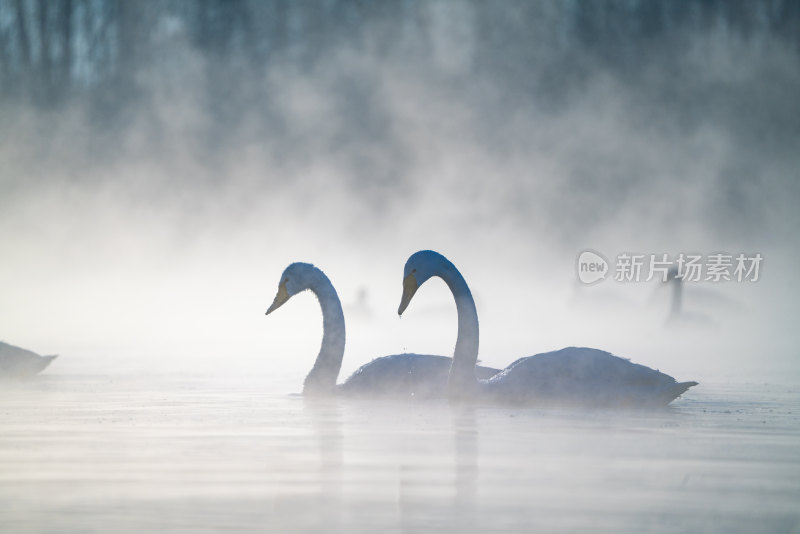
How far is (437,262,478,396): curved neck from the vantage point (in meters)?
10.9

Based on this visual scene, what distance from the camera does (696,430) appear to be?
28.2 feet

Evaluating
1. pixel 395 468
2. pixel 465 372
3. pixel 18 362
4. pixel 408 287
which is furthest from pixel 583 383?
pixel 18 362

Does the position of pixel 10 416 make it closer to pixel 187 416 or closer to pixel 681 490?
pixel 187 416

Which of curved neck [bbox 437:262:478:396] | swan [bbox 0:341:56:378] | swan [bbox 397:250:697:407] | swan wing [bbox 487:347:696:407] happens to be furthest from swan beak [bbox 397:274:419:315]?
swan [bbox 0:341:56:378]

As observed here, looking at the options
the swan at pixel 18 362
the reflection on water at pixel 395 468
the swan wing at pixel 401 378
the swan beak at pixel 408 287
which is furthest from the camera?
the swan at pixel 18 362

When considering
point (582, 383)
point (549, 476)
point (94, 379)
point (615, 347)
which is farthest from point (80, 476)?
point (615, 347)

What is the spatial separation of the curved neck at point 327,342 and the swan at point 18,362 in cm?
375

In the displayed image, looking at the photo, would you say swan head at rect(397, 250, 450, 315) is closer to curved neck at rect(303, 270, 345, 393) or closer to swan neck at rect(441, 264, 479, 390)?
swan neck at rect(441, 264, 479, 390)

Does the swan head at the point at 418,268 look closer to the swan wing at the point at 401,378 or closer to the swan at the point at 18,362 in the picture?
the swan wing at the point at 401,378

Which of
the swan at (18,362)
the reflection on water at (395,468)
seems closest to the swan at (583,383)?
the reflection on water at (395,468)

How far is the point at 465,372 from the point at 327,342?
1785mm

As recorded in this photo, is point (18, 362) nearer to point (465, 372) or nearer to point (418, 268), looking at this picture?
point (418, 268)

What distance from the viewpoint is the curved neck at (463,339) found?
35.7 ft

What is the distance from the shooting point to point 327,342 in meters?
12.2
